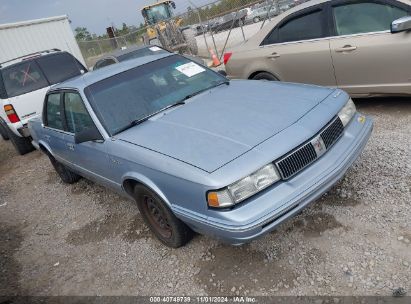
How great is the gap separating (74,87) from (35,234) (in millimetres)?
1942

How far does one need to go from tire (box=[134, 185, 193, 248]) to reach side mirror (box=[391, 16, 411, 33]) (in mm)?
3235

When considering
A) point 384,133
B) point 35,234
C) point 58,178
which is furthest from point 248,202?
point 58,178

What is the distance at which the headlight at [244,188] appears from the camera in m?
2.76

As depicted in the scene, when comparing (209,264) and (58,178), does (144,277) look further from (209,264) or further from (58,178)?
(58,178)

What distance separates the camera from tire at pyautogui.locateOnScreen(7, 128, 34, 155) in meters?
8.37

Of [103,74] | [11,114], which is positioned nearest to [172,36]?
[11,114]

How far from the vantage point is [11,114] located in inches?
302

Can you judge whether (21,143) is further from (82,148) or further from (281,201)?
(281,201)

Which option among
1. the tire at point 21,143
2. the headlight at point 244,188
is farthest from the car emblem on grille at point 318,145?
the tire at point 21,143

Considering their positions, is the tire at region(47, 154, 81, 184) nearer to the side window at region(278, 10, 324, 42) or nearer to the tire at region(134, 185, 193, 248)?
the tire at region(134, 185, 193, 248)

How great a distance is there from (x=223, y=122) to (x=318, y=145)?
798mm

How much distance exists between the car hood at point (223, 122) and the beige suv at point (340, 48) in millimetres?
1565

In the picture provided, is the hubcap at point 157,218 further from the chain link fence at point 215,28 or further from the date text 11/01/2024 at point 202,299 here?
the chain link fence at point 215,28

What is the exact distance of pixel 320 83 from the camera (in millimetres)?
5559
